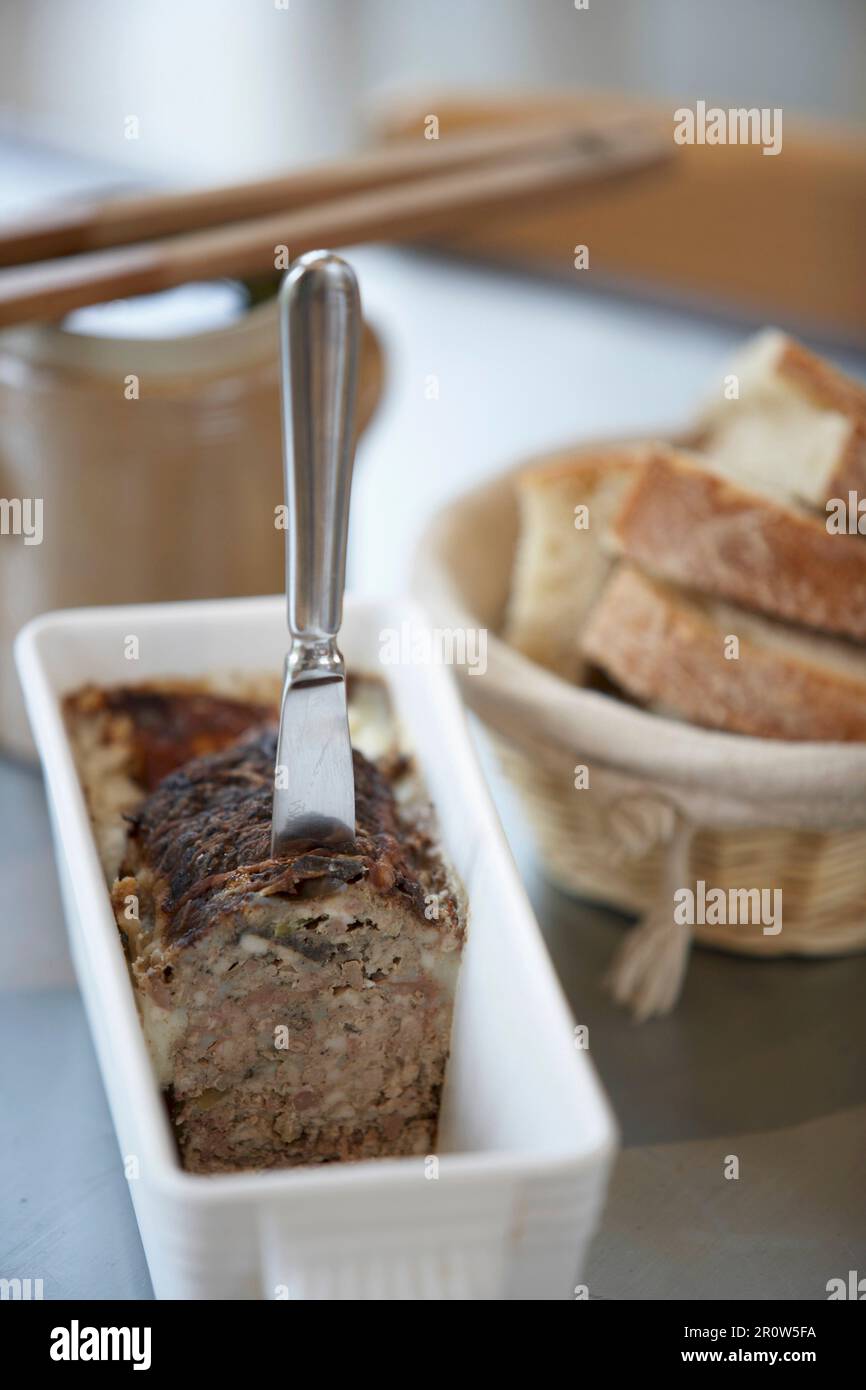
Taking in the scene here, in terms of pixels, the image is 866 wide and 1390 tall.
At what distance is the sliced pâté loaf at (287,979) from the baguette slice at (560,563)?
0.86 feet

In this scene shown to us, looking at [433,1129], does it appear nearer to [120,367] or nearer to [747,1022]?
[747,1022]

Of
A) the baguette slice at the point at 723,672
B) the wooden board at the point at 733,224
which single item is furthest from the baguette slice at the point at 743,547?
the wooden board at the point at 733,224

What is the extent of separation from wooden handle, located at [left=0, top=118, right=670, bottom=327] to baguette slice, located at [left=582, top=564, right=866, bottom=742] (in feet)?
0.83

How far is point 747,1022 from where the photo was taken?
72 centimetres

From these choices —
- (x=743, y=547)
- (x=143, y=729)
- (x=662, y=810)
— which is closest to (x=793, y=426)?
(x=743, y=547)

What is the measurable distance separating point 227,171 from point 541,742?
1.16m

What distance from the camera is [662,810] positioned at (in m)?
0.67

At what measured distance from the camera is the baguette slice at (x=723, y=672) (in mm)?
700

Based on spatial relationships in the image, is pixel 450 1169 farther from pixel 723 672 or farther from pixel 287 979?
pixel 723 672

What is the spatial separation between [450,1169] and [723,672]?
362mm

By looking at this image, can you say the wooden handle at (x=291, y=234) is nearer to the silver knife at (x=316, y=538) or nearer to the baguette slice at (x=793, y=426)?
the baguette slice at (x=793, y=426)

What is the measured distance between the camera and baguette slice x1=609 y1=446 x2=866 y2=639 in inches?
28.5
